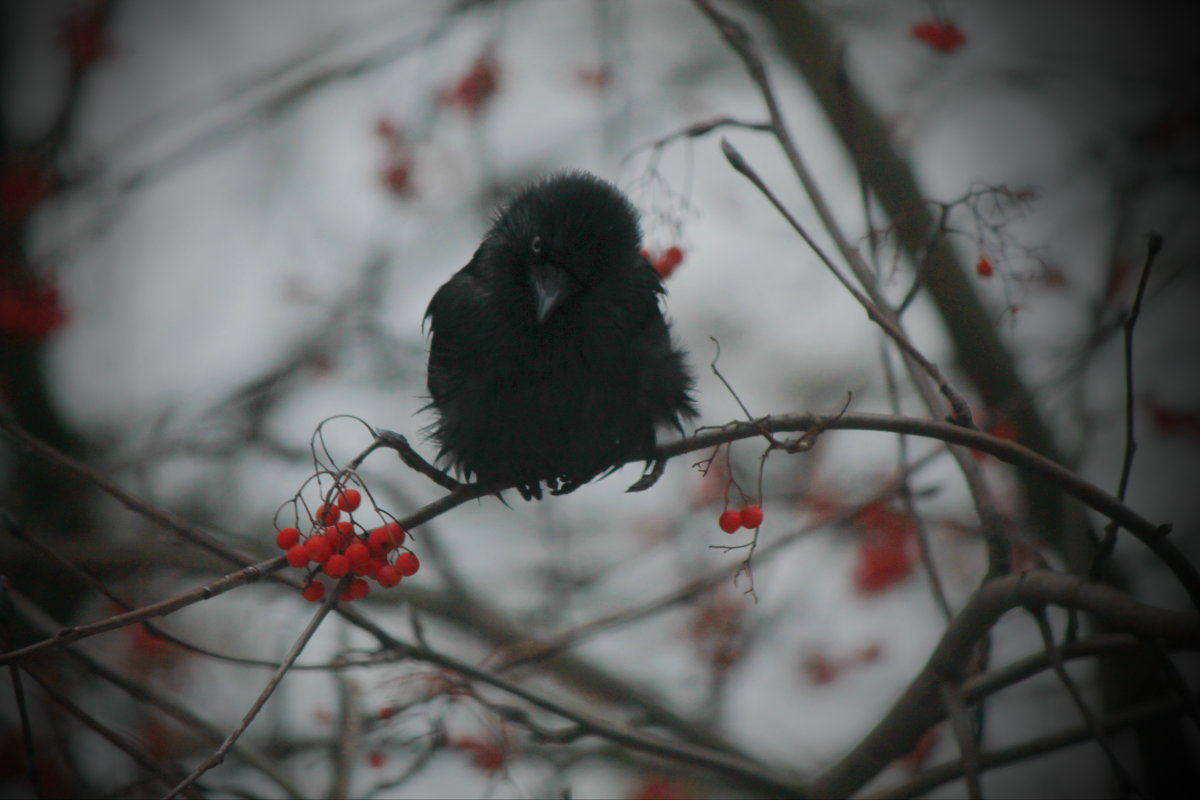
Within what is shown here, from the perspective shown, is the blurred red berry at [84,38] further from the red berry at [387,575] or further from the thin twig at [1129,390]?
the thin twig at [1129,390]

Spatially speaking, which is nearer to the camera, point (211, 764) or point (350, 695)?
point (211, 764)

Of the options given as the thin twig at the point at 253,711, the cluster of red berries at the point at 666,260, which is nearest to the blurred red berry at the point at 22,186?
the cluster of red berries at the point at 666,260

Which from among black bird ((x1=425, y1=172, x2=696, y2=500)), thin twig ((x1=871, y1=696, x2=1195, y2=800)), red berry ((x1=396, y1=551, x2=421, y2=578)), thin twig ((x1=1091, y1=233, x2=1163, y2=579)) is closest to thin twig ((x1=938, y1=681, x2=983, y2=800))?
thin twig ((x1=871, y1=696, x2=1195, y2=800))

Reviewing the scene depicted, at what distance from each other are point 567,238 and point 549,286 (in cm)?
18

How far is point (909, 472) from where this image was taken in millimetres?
2879

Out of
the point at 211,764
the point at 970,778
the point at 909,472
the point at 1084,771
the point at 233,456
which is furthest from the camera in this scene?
the point at 233,456

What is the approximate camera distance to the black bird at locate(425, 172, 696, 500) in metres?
2.70

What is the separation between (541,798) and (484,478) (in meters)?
1.35

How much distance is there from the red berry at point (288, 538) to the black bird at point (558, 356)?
68 centimetres

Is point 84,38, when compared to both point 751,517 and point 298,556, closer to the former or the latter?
point 298,556

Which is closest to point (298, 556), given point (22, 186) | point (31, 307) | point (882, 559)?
point (31, 307)

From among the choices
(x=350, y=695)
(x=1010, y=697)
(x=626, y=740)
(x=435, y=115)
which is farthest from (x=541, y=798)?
(x=435, y=115)

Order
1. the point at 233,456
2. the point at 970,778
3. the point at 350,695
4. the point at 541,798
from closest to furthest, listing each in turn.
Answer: the point at 970,778, the point at 541,798, the point at 350,695, the point at 233,456

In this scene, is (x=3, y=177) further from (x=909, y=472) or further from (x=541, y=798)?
(x=909, y=472)
